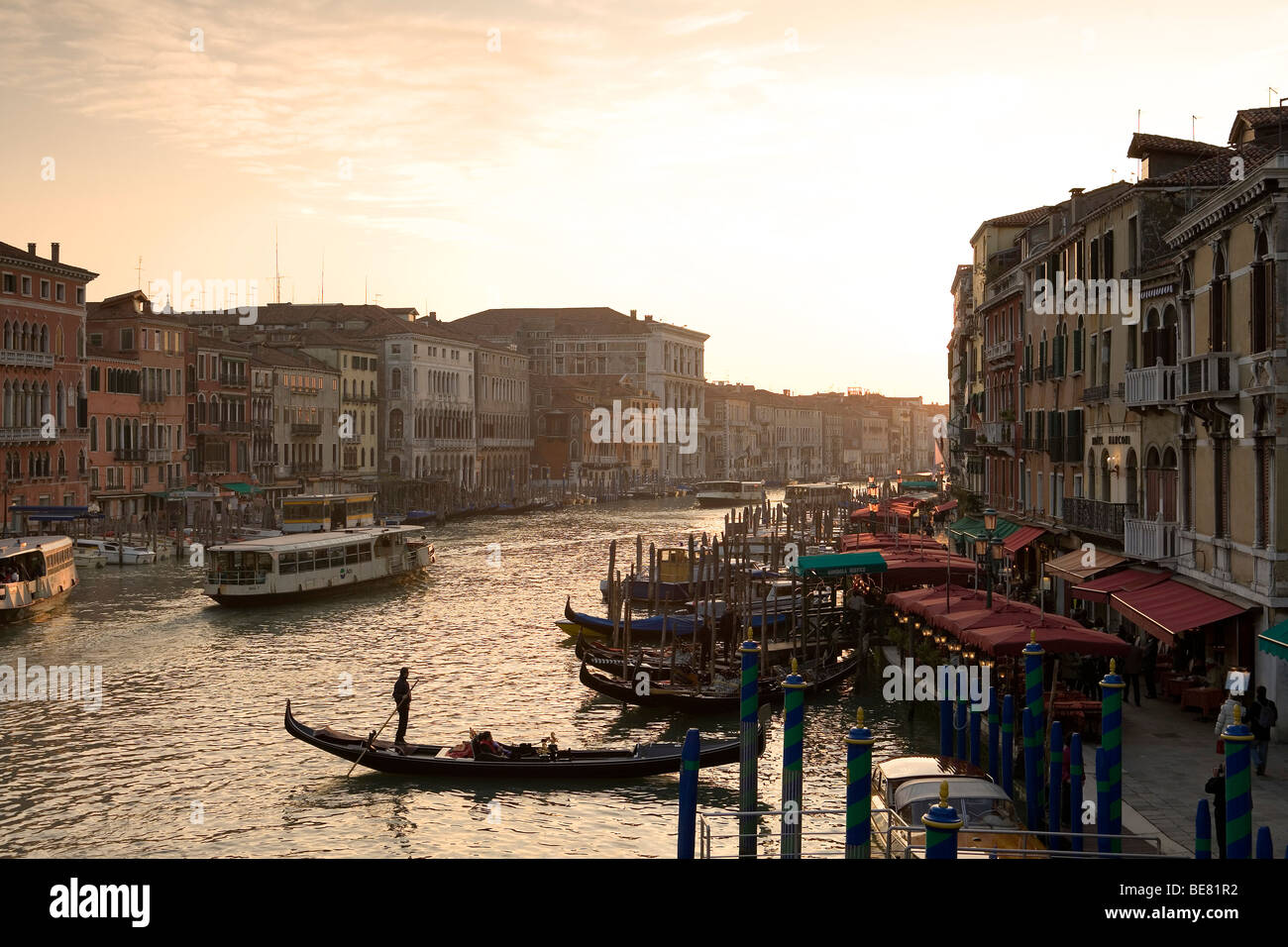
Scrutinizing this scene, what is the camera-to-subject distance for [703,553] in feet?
110

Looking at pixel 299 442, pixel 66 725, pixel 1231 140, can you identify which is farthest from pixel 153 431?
pixel 1231 140

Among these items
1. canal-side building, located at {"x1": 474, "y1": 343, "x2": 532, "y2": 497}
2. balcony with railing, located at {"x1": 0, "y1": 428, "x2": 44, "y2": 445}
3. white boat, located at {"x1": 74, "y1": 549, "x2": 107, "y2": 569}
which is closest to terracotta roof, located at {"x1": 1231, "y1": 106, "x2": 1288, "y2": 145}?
white boat, located at {"x1": 74, "y1": 549, "x2": 107, "y2": 569}

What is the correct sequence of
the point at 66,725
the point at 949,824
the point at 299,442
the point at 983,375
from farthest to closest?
the point at 299,442
the point at 983,375
the point at 66,725
the point at 949,824

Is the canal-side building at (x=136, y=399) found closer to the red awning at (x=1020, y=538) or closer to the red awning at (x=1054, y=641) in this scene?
the red awning at (x=1020, y=538)

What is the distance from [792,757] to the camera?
1238 centimetres

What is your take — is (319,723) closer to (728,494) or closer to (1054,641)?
(1054,641)

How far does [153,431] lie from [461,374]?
3344 centimetres

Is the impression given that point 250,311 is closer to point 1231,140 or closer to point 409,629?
point 409,629

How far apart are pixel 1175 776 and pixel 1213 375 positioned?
5.48 meters

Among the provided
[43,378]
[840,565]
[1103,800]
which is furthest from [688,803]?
[43,378]

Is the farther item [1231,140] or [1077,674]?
[1231,140]

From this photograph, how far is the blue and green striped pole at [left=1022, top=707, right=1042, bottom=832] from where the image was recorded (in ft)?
45.4

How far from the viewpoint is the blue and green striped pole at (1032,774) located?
1384 centimetres
